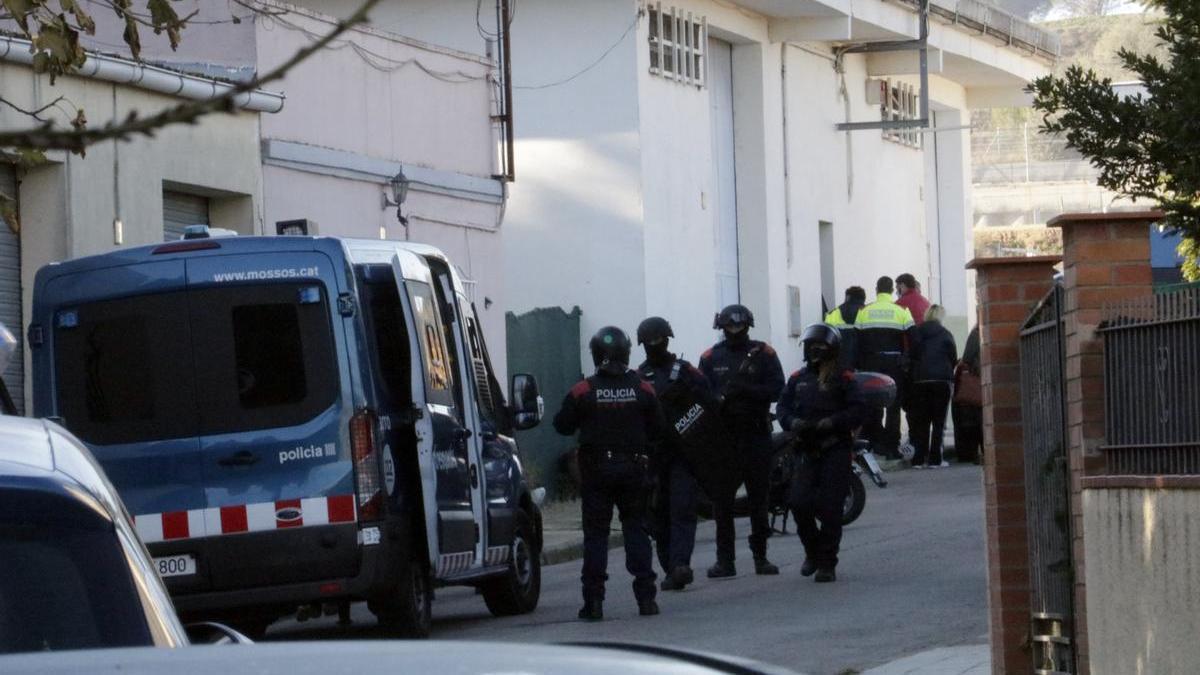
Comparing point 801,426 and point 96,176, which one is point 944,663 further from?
point 96,176

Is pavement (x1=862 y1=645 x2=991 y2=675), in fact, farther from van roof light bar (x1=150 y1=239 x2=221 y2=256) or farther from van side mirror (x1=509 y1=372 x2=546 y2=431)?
van roof light bar (x1=150 y1=239 x2=221 y2=256)

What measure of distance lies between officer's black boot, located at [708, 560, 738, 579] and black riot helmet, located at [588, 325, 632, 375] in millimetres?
2457

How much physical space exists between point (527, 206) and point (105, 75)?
31.3 ft

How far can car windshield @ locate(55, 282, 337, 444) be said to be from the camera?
11516mm

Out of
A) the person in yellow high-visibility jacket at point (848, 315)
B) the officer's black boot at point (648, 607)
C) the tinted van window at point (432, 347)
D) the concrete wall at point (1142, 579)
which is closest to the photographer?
the concrete wall at point (1142, 579)

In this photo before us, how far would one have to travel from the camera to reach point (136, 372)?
1159cm

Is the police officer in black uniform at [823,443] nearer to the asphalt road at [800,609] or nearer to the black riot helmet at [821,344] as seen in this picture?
the black riot helmet at [821,344]

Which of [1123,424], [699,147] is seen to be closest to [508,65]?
[699,147]

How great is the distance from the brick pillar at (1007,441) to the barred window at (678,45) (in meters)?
16.8

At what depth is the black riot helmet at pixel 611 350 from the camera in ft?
42.9

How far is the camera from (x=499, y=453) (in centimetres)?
1347

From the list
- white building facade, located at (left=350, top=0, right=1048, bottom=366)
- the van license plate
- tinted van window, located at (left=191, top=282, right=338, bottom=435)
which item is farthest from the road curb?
white building facade, located at (left=350, top=0, right=1048, bottom=366)

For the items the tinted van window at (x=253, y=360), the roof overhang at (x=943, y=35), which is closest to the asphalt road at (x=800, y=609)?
the tinted van window at (x=253, y=360)

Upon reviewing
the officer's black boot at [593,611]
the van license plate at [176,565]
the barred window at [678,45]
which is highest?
the barred window at [678,45]
